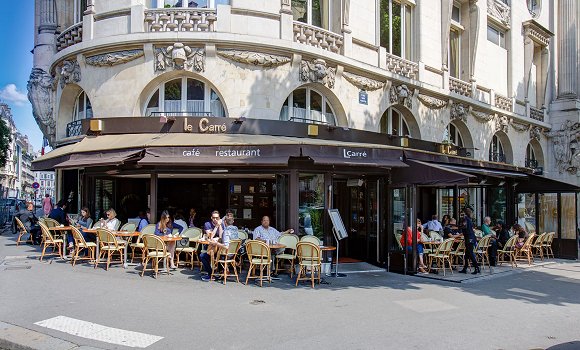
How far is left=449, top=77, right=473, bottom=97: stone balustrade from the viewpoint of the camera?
18.2 m

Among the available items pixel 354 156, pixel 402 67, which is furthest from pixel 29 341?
pixel 402 67

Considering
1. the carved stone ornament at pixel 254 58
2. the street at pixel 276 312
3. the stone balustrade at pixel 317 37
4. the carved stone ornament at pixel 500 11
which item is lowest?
the street at pixel 276 312

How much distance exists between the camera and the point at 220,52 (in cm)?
1191

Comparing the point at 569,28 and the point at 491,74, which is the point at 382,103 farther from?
the point at 569,28

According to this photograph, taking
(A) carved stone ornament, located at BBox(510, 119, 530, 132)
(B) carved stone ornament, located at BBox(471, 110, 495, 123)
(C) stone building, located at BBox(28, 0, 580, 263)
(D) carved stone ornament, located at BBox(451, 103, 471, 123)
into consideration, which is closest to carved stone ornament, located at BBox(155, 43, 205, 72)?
(C) stone building, located at BBox(28, 0, 580, 263)

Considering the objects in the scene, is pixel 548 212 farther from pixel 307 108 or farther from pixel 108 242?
pixel 108 242

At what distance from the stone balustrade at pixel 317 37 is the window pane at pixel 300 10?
0.72 m

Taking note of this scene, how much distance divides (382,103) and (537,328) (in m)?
9.57

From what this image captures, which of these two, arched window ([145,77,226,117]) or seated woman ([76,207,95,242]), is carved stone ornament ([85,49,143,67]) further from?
seated woman ([76,207,95,242])

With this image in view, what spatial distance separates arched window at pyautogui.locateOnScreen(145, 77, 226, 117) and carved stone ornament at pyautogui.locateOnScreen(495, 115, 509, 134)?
1413cm

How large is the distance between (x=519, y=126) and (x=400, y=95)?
10.5 metres

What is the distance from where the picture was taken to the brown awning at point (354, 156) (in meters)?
9.97

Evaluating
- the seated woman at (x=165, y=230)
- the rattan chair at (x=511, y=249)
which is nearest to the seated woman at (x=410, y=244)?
the rattan chair at (x=511, y=249)

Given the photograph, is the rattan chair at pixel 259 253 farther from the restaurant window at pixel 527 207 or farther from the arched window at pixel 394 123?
the restaurant window at pixel 527 207
